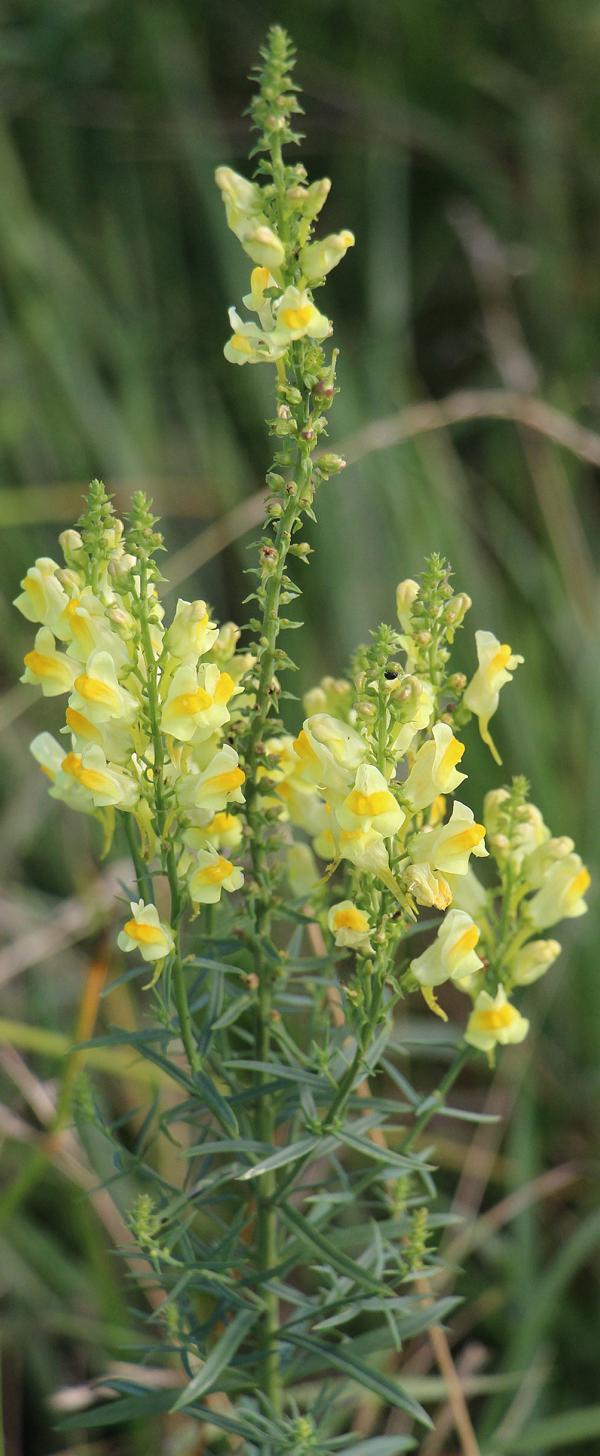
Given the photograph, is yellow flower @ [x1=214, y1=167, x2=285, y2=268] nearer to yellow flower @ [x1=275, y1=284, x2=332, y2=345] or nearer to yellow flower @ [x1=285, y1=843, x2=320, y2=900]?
yellow flower @ [x1=275, y1=284, x2=332, y2=345]

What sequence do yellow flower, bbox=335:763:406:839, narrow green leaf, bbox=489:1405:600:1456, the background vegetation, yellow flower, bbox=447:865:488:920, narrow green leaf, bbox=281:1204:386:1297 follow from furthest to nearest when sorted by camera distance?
the background vegetation
narrow green leaf, bbox=489:1405:600:1456
yellow flower, bbox=447:865:488:920
narrow green leaf, bbox=281:1204:386:1297
yellow flower, bbox=335:763:406:839

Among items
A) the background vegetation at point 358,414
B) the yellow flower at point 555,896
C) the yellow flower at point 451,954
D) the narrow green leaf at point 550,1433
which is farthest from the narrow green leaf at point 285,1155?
the background vegetation at point 358,414

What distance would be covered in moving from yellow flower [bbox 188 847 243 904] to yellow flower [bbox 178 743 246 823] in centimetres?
3

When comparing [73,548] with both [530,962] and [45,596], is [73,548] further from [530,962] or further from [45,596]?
[530,962]

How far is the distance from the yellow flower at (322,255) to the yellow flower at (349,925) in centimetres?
35

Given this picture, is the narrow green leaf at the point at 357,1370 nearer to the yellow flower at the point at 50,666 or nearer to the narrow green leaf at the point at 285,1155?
the narrow green leaf at the point at 285,1155

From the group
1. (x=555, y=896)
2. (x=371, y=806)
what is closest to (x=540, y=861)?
(x=555, y=896)

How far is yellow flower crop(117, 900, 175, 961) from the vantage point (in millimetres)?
750

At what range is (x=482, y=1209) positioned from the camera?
1780 millimetres

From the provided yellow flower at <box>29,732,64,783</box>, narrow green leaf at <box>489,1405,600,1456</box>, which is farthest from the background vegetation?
yellow flower at <box>29,732,64,783</box>

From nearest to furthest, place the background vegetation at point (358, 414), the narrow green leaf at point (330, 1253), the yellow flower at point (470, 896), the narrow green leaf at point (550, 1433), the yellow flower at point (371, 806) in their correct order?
1. the yellow flower at point (371, 806)
2. the narrow green leaf at point (330, 1253)
3. the yellow flower at point (470, 896)
4. the narrow green leaf at point (550, 1433)
5. the background vegetation at point (358, 414)

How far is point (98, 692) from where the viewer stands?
0.74 meters

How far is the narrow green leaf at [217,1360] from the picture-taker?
31.5 inches

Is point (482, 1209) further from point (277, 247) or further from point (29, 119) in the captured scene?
point (29, 119)
